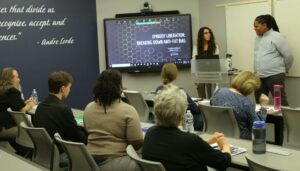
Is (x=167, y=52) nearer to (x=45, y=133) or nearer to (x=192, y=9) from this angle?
(x=192, y=9)

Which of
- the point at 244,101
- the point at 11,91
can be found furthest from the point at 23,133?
the point at 244,101

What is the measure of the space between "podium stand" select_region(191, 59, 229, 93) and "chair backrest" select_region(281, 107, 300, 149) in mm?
2004

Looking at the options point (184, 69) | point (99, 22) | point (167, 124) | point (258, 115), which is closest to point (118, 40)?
point (99, 22)

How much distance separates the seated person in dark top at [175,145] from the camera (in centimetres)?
253

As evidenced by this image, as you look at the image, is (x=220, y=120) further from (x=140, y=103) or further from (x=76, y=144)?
(x=76, y=144)

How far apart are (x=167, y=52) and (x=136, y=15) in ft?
2.86

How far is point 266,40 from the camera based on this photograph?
6617 mm

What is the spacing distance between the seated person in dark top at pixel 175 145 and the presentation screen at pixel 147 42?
548cm

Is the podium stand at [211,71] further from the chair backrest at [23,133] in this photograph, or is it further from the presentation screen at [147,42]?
the chair backrest at [23,133]

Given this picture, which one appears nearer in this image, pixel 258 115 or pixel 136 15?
pixel 258 115

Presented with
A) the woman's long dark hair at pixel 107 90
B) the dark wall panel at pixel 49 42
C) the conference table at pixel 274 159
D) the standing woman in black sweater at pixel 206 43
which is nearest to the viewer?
the conference table at pixel 274 159

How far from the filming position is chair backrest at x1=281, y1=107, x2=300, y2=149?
12.8 feet

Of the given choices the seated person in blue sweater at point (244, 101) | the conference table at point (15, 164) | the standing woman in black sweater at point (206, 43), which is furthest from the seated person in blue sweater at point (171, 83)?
the standing woman in black sweater at point (206, 43)

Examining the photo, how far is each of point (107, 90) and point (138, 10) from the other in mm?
5210
